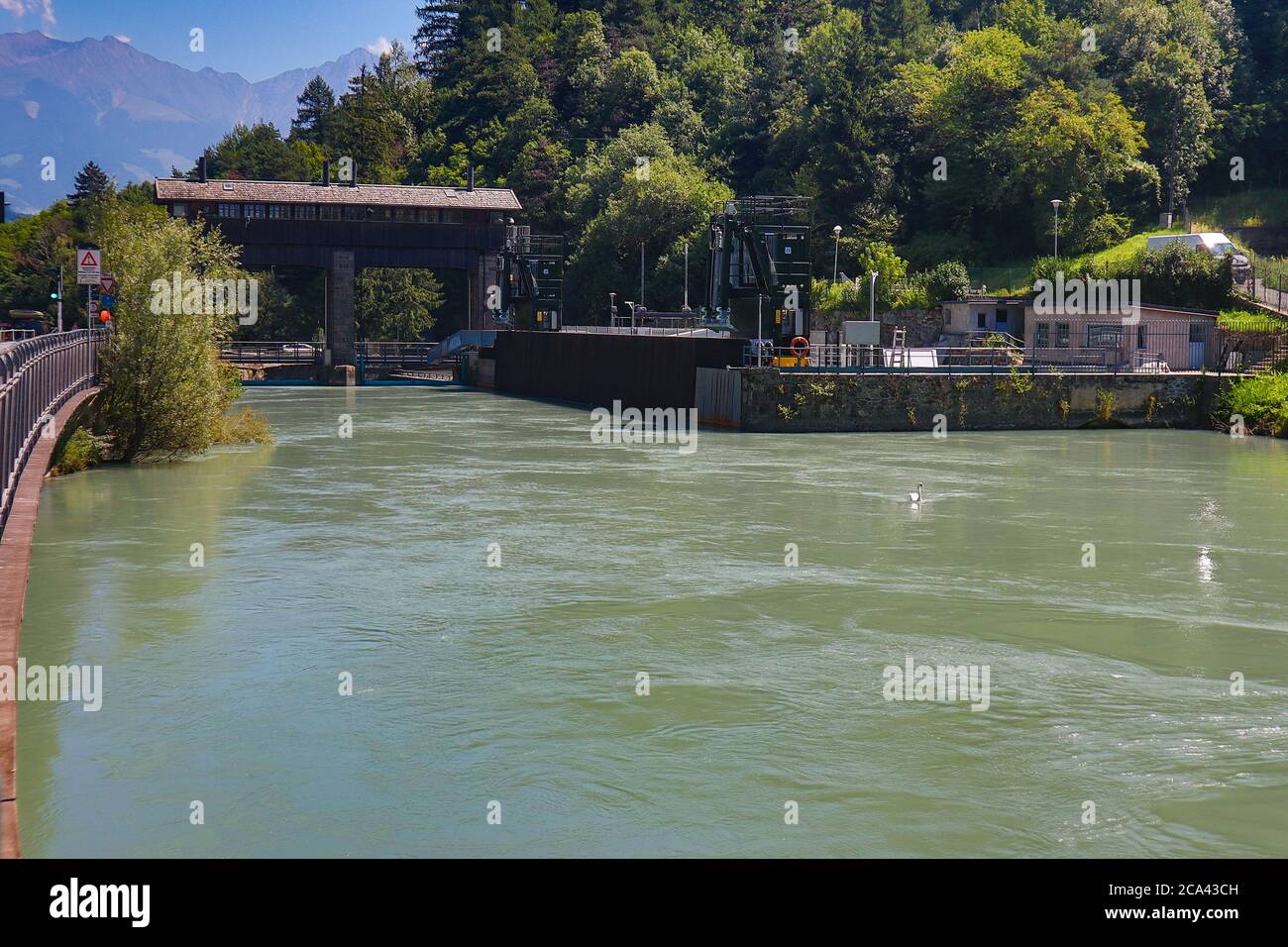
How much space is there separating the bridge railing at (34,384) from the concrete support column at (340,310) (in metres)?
48.8

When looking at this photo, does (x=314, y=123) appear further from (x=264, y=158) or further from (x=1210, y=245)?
(x=1210, y=245)

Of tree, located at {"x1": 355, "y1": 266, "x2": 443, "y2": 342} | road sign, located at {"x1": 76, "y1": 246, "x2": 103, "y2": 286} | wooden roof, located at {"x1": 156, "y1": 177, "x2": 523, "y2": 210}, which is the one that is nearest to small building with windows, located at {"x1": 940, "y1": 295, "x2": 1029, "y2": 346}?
wooden roof, located at {"x1": 156, "y1": 177, "x2": 523, "y2": 210}

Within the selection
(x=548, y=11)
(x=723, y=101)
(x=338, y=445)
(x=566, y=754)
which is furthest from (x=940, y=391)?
(x=548, y=11)

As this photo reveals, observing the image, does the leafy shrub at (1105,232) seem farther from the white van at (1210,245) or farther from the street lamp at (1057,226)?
the white van at (1210,245)

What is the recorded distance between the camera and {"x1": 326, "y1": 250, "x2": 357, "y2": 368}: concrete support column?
85.1 meters

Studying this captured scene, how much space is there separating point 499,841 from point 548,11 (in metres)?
155

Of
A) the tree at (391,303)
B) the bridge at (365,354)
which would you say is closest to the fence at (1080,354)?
the bridge at (365,354)

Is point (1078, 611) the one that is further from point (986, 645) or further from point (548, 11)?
point (548, 11)

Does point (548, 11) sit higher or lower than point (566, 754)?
higher

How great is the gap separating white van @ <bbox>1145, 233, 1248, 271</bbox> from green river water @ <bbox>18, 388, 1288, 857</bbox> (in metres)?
43.4

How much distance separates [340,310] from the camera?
280 ft

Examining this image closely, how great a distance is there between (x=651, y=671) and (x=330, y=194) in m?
75.9
